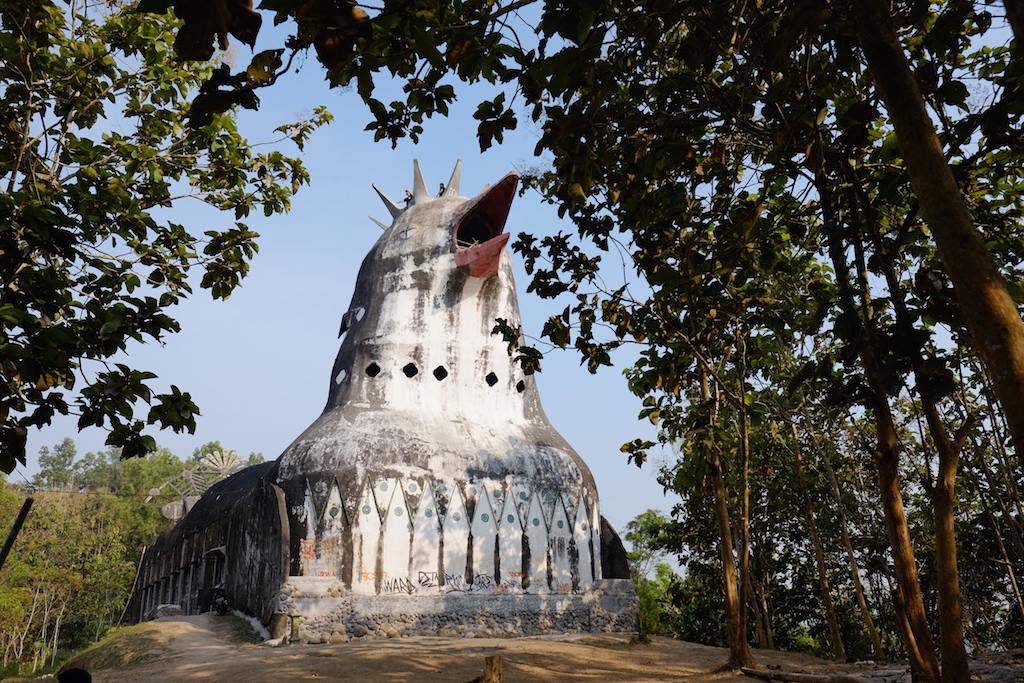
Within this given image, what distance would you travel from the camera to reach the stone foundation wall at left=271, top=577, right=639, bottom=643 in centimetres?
1204

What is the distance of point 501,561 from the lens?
1393cm

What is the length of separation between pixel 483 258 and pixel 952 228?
43.3 ft

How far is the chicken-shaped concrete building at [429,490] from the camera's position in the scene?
1291 centimetres

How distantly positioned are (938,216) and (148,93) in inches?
309

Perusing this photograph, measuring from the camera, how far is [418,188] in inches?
737

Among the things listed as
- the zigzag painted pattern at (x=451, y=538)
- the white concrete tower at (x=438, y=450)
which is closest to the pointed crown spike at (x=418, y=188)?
the white concrete tower at (x=438, y=450)

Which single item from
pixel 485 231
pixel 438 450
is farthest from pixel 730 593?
pixel 485 231

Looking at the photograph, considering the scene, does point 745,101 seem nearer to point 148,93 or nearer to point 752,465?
point 148,93

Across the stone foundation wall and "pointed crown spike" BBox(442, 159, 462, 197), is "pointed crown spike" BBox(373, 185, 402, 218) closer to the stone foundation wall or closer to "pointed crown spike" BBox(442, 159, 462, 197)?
"pointed crown spike" BBox(442, 159, 462, 197)

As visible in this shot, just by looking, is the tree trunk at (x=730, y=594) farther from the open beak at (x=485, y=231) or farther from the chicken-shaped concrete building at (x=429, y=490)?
the open beak at (x=485, y=231)

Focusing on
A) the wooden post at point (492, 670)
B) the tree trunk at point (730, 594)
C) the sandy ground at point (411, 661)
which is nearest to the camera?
the wooden post at point (492, 670)

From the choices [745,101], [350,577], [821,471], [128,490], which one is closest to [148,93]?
[745,101]

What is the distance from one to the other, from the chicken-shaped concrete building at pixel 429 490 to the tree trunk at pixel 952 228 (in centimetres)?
1004

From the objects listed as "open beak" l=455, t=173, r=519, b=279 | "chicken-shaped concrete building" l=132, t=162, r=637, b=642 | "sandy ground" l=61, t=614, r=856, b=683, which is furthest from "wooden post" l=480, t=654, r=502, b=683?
"open beak" l=455, t=173, r=519, b=279
